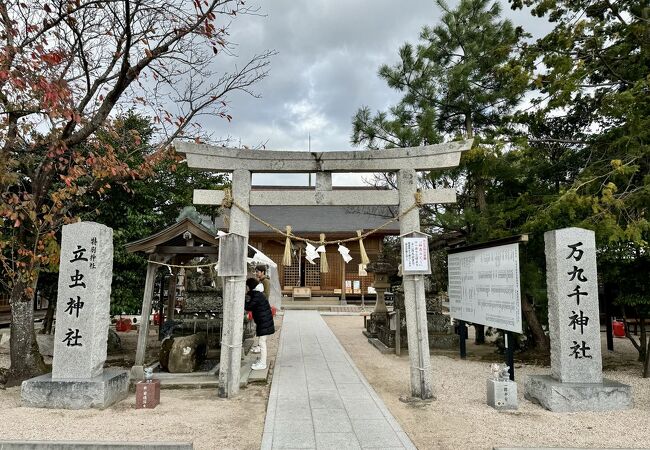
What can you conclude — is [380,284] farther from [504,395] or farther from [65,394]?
[65,394]

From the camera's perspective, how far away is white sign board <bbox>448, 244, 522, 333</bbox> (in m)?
6.18

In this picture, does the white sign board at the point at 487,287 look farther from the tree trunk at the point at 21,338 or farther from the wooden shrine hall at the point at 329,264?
the wooden shrine hall at the point at 329,264

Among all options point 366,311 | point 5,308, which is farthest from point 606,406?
point 5,308

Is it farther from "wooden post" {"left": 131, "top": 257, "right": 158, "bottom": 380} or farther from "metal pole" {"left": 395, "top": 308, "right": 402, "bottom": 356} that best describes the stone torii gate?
"metal pole" {"left": 395, "top": 308, "right": 402, "bottom": 356}

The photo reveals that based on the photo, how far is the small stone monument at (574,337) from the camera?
5590 mm

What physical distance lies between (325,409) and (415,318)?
6.25 ft

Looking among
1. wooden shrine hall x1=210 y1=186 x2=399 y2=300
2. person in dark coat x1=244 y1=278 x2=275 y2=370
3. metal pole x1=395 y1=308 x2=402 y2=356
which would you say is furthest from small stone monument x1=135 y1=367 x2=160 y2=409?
wooden shrine hall x1=210 y1=186 x2=399 y2=300

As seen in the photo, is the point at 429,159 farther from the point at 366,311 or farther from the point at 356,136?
the point at 366,311

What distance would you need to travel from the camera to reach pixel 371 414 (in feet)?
17.7

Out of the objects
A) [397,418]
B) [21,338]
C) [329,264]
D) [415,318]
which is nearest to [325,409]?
[397,418]

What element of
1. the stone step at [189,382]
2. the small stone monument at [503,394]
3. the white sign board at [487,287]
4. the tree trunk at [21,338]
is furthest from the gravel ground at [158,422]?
the white sign board at [487,287]

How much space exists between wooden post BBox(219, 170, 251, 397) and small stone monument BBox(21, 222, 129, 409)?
60.1 inches

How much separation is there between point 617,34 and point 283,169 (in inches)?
270

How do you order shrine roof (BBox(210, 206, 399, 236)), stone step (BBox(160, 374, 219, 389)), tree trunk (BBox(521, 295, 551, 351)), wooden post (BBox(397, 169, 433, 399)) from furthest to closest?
shrine roof (BBox(210, 206, 399, 236)), tree trunk (BBox(521, 295, 551, 351)), stone step (BBox(160, 374, 219, 389)), wooden post (BBox(397, 169, 433, 399))
